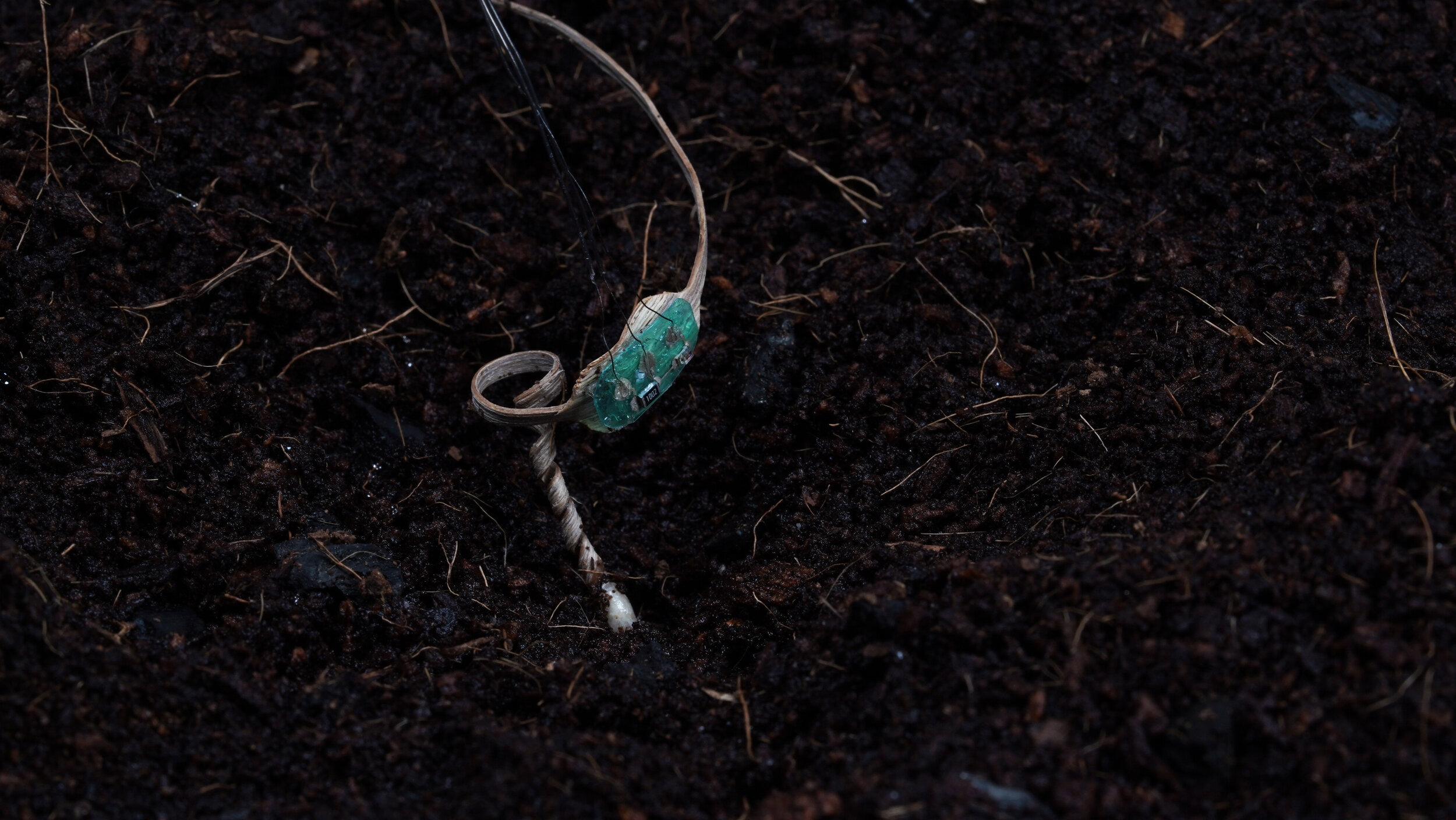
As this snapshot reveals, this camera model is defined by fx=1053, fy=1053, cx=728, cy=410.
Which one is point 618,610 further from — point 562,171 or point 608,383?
point 562,171

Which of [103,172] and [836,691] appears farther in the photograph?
[103,172]

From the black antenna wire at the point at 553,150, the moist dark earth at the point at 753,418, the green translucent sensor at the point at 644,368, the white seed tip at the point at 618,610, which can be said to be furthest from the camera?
the black antenna wire at the point at 553,150

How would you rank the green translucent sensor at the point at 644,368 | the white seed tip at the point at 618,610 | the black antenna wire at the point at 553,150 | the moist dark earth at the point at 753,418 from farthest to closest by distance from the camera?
the black antenna wire at the point at 553,150, the white seed tip at the point at 618,610, the green translucent sensor at the point at 644,368, the moist dark earth at the point at 753,418

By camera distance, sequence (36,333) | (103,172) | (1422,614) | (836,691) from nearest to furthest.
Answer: (1422,614), (836,691), (36,333), (103,172)

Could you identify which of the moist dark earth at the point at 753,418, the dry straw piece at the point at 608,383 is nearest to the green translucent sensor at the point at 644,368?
the dry straw piece at the point at 608,383

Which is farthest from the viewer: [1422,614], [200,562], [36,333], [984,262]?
[984,262]

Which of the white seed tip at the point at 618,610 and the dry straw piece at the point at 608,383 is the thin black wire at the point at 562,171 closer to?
the dry straw piece at the point at 608,383

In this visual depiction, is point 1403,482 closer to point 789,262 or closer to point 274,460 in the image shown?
point 789,262

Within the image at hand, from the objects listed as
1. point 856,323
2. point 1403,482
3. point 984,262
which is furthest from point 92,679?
point 1403,482
